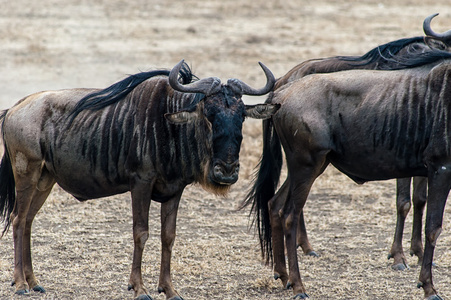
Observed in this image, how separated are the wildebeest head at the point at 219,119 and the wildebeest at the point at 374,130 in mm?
476

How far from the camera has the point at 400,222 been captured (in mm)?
6777

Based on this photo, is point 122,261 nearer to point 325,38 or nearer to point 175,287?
point 175,287

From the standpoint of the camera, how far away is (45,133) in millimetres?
5820

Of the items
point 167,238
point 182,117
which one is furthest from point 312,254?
point 182,117

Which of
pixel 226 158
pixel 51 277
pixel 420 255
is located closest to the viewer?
pixel 226 158

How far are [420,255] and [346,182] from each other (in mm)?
2594

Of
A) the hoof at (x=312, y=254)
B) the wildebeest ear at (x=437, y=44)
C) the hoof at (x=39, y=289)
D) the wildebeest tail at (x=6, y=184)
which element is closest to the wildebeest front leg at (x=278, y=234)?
the hoof at (x=312, y=254)

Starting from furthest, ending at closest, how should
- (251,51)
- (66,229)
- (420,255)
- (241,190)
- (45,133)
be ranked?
(251,51)
(241,190)
(66,229)
(420,255)
(45,133)

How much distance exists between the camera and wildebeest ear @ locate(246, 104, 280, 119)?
545 cm

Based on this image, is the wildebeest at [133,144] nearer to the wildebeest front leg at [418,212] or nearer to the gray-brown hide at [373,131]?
the gray-brown hide at [373,131]

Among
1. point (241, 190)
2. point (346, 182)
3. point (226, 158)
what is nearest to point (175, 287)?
point (226, 158)

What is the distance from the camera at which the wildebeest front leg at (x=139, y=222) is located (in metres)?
5.55

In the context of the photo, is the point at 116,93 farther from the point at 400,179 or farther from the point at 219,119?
the point at 400,179

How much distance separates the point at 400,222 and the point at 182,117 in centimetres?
259
